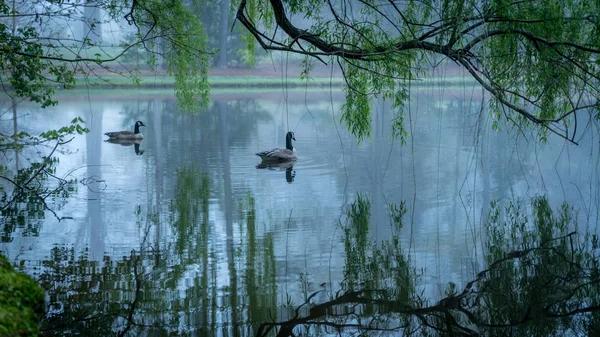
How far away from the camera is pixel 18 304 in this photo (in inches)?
127

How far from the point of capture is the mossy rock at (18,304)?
295 centimetres

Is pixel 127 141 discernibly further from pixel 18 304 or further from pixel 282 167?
pixel 18 304

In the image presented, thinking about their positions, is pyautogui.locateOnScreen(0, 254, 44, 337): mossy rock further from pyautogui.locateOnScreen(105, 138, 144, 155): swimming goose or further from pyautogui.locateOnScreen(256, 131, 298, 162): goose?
pyautogui.locateOnScreen(105, 138, 144, 155): swimming goose

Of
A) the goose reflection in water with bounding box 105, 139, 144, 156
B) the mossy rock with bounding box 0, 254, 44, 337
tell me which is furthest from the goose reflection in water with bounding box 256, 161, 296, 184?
the mossy rock with bounding box 0, 254, 44, 337

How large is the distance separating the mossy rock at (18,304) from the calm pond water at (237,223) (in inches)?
54.0

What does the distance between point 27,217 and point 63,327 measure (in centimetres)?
421

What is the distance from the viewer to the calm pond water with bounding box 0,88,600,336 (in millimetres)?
5559

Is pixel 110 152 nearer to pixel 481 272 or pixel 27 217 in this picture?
pixel 27 217

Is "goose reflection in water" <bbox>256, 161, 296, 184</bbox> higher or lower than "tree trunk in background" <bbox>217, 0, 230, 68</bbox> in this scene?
lower

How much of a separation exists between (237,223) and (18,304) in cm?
547

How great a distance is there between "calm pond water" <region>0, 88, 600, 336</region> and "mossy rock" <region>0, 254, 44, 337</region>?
54.0 inches

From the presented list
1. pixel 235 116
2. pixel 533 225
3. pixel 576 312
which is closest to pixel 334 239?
pixel 533 225

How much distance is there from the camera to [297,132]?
21.8 m

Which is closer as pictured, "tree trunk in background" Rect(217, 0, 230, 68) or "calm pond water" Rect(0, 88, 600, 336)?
"calm pond water" Rect(0, 88, 600, 336)
